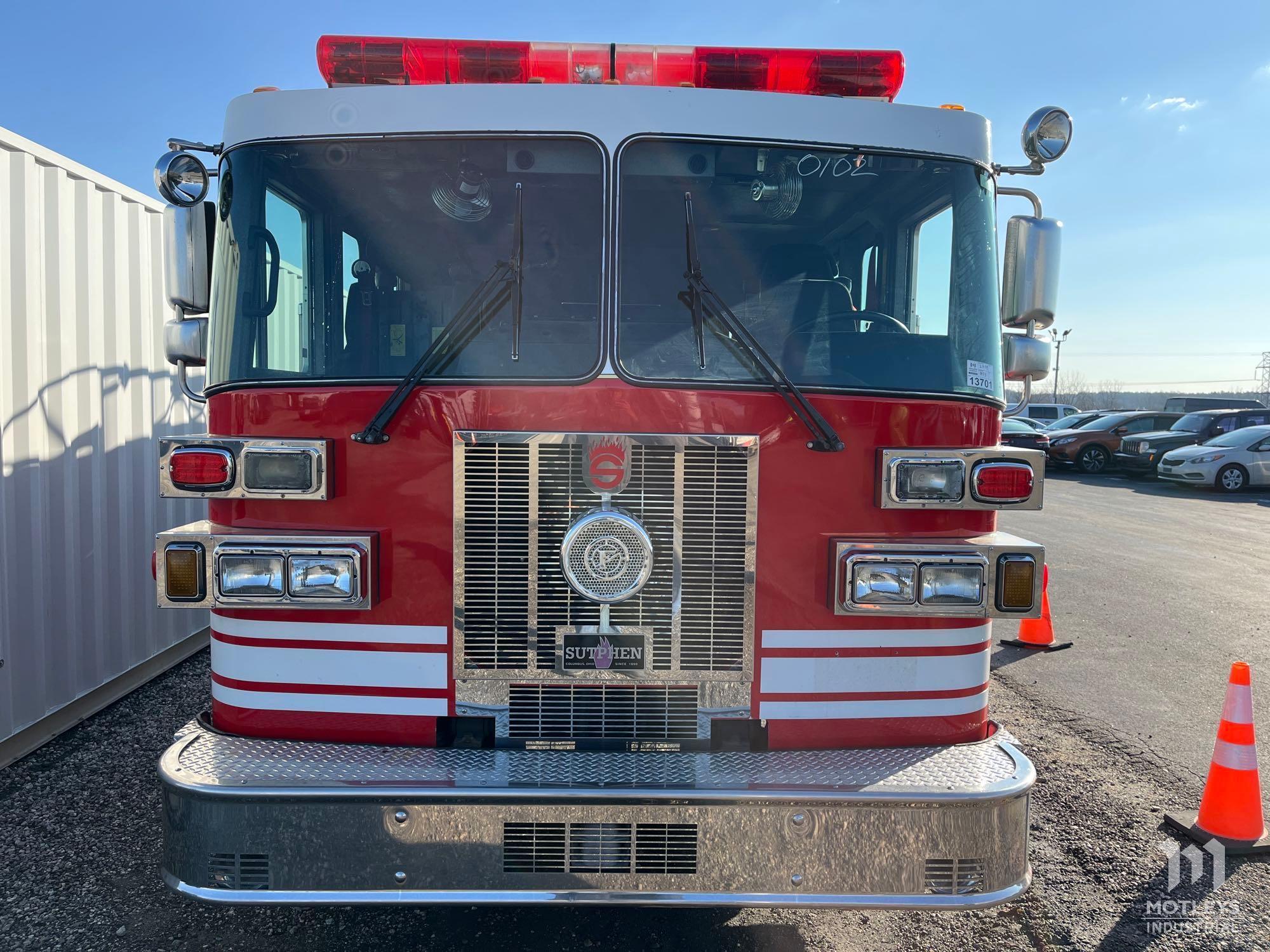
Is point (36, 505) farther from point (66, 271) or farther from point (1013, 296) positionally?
point (1013, 296)

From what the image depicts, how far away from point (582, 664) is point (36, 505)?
3.26 m

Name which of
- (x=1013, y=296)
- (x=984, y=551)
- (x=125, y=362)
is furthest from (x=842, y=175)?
(x=125, y=362)

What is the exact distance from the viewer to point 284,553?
240cm

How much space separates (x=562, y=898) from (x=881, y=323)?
1.89 metres

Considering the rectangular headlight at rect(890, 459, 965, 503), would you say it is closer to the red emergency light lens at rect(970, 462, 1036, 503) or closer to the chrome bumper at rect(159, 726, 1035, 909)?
the red emergency light lens at rect(970, 462, 1036, 503)

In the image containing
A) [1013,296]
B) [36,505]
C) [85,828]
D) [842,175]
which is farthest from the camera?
[36,505]

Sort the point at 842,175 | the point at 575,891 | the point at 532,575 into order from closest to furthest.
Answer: the point at 575,891, the point at 532,575, the point at 842,175

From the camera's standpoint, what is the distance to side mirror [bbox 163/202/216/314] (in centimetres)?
277

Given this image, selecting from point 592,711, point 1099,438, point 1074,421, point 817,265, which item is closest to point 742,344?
point 817,265

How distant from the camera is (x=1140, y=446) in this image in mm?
19453

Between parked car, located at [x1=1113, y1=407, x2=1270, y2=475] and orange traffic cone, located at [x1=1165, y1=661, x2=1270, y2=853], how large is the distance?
18.0 m

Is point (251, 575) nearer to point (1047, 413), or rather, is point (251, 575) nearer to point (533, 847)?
point (533, 847)

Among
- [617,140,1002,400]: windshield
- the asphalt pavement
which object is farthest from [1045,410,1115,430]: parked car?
[617,140,1002,400]: windshield

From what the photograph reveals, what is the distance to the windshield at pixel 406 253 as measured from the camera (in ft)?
8.25
